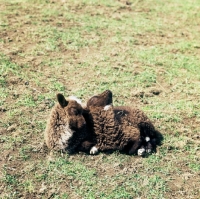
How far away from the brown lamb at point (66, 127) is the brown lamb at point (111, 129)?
0.13 m

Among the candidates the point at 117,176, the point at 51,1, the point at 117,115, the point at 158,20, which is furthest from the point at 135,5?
the point at 117,176

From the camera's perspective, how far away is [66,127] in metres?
4.49

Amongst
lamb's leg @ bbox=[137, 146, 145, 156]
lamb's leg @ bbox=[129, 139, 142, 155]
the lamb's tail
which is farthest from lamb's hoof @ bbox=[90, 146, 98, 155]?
the lamb's tail

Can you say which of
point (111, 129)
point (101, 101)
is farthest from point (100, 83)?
point (111, 129)

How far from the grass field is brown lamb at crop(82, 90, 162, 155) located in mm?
146

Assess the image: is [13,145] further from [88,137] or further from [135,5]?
[135,5]

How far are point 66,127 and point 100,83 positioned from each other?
1.77 m

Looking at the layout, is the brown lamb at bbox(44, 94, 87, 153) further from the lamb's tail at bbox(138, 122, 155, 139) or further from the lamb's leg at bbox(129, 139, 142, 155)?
the lamb's tail at bbox(138, 122, 155, 139)

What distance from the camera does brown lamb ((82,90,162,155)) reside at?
4500 mm

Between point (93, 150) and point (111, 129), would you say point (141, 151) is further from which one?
point (93, 150)

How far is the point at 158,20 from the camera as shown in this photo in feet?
28.9

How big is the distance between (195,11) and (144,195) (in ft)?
22.1

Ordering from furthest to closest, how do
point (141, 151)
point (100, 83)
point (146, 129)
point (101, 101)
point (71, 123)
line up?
point (100, 83), point (146, 129), point (101, 101), point (141, 151), point (71, 123)

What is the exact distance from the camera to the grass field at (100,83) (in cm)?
422
